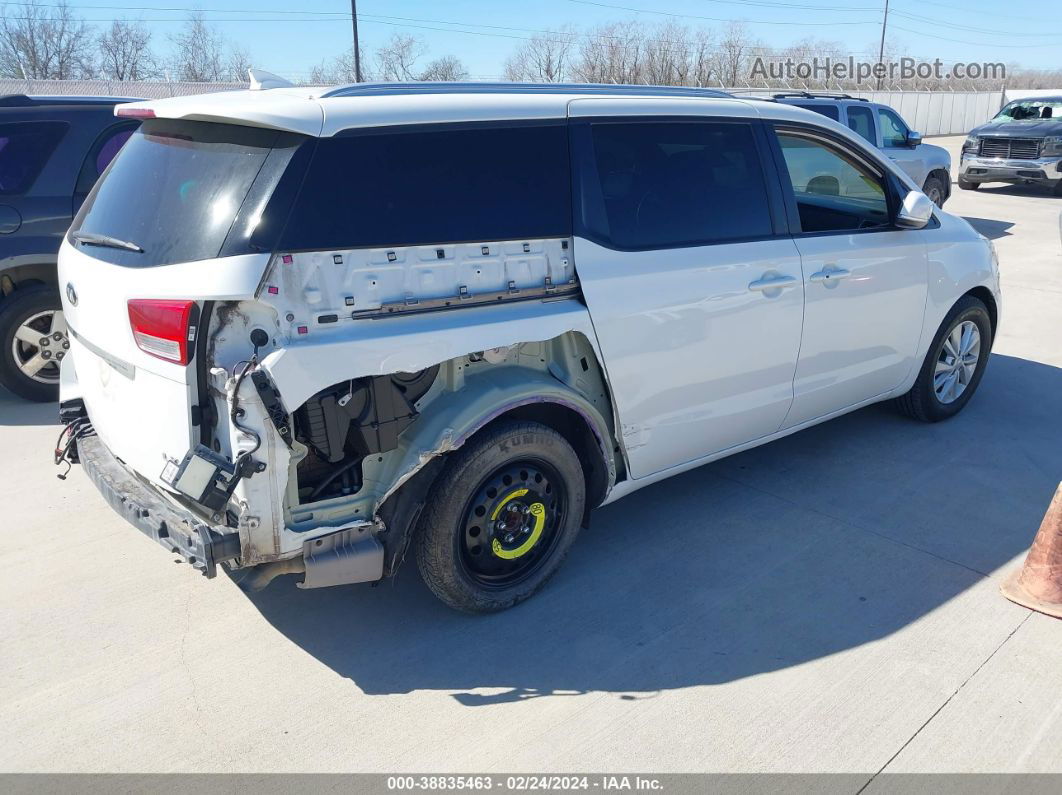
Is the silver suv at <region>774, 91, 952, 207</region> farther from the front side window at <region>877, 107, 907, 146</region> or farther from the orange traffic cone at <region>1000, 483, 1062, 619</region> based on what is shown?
the orange traffic cone at <region>1000, 483, 1062, 619</region>

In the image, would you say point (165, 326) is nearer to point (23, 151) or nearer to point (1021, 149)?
point (23, 151)

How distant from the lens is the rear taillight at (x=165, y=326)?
2809mm

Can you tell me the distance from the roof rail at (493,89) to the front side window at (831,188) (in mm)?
607

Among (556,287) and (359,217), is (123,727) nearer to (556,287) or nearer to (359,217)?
(359,217)

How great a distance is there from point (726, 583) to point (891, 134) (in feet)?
37.8

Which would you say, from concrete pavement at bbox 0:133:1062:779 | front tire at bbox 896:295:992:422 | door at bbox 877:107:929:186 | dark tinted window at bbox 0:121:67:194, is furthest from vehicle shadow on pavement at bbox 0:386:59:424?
door at bbox 877:107:929:186

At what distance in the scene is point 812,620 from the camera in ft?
11.9

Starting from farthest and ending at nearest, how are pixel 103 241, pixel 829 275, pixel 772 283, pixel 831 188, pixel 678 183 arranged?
pixel 831 188
pixel 829 275
pixel 772 283
pixel 678 183
pixel 103 241

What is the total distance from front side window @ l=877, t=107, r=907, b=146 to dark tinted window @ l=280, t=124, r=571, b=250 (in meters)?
11.3

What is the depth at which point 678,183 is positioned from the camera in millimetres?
3932

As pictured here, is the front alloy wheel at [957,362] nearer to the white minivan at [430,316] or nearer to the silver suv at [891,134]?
the white minivan at [430,316]

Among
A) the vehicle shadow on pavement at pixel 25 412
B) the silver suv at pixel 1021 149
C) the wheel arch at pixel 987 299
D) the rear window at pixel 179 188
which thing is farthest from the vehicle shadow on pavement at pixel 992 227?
the rear window at pixel 179 188

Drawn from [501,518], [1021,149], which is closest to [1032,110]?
[1021,149]

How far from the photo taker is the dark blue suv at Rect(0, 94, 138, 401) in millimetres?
5812
